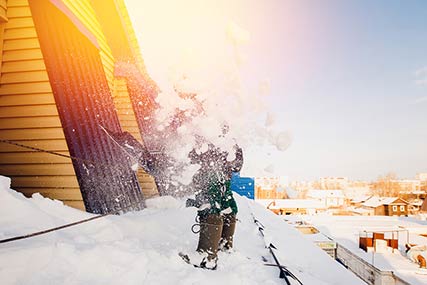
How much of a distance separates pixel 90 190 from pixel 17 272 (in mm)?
2249

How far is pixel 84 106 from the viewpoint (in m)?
3.79

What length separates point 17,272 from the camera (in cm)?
140

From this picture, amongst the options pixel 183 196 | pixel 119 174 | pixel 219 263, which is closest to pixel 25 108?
pixel 119 174

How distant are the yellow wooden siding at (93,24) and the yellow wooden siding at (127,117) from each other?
409 mm

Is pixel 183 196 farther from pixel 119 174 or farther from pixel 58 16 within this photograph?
pixel 58 16

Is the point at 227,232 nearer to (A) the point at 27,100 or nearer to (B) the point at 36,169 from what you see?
(B) the point at 36,169

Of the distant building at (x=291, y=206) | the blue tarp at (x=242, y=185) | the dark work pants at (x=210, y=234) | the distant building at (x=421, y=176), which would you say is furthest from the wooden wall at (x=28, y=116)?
the distant building at (x=421, y=176)

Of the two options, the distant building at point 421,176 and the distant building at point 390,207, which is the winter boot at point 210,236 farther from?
the distant building at point 421,176

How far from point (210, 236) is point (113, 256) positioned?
864mm

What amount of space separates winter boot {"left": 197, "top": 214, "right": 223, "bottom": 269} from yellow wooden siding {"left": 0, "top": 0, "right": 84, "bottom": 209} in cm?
169

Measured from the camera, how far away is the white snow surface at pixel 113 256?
5.01 ft

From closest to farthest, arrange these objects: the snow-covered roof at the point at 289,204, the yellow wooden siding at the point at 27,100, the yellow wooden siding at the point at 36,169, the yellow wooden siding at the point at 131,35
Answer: the yellow wooden siding at the point at 27,100 < the yellow wooden siding at the point at 36,169 < the yellow wooden siding at the point at 131,35 < the snow-covered roof at the point at 289,204

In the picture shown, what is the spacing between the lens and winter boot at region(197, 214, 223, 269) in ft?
7.88

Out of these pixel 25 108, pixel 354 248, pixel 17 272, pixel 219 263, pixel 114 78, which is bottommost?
pixel 354 248
